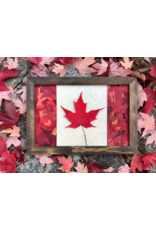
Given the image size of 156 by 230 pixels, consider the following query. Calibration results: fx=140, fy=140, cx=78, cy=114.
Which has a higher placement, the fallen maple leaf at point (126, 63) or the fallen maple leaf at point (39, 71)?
the fallen maple leaf at point (126, 63)

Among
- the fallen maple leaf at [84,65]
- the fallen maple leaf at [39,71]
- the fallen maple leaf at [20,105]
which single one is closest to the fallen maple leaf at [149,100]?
the fallen maple leaf at [84,65]

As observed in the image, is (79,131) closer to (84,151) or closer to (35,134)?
(84,151)

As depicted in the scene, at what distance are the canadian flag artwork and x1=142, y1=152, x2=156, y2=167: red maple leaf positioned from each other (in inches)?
5.9

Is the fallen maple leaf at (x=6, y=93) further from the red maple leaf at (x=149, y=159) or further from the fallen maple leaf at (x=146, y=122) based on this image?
the red maple leaf at (x=149, y=159)

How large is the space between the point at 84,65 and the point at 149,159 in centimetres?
68

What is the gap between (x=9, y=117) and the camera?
33.0 inches

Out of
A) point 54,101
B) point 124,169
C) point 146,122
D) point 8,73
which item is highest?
point 8,73

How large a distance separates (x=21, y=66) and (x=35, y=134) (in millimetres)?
419

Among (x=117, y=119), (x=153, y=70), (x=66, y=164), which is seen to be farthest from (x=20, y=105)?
(x=153, y=70)

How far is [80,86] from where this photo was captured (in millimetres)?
825

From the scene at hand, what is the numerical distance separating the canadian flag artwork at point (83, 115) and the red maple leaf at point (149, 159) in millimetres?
151

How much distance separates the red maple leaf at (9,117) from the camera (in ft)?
2.74

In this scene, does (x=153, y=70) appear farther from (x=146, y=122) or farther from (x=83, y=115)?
(x=83, y=115)

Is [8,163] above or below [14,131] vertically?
below
